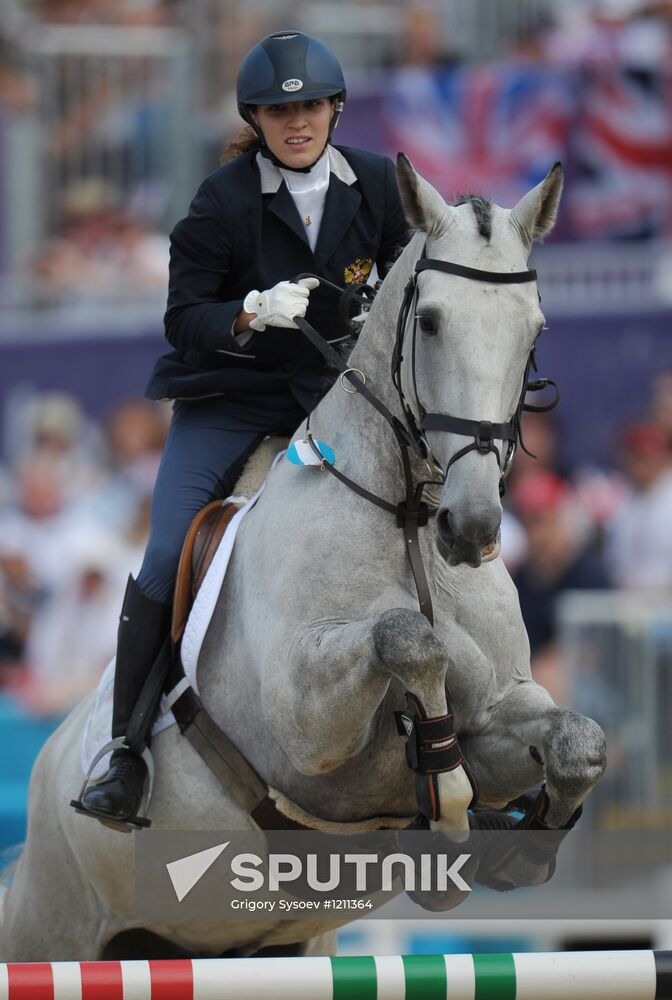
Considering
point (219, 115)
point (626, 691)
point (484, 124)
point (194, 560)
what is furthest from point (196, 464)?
point (219, 115)

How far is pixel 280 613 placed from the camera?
520 centimetres

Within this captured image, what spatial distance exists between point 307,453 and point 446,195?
5.49 metres

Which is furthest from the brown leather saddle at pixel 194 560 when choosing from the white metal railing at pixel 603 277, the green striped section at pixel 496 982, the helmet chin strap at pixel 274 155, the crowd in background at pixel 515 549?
the white metal railing at pixel 603 277

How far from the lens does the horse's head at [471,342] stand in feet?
15.0

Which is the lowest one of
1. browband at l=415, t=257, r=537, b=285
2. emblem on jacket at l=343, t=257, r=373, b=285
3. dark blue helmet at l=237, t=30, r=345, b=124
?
emblem on jacket at l=343, t=257, r=373, b=285

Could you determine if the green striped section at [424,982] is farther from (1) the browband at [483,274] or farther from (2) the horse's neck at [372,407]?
(1) the browband at [483,274]

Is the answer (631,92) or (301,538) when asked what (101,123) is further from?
(301,538)

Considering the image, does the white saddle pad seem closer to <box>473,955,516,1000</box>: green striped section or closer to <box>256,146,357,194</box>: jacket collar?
<box>256,146,357,194</box>: jacket collar

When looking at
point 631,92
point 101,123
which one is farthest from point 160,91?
point 631,92

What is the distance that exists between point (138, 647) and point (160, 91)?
33.7 ft

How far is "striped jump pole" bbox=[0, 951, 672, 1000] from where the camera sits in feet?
14.5

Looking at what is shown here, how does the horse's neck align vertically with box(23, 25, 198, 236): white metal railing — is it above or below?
below

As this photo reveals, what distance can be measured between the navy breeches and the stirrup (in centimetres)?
48

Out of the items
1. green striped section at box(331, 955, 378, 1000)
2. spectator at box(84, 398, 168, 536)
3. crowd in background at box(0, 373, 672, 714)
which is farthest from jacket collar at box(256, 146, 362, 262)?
spectator at box(84, 398, 168, 536)
